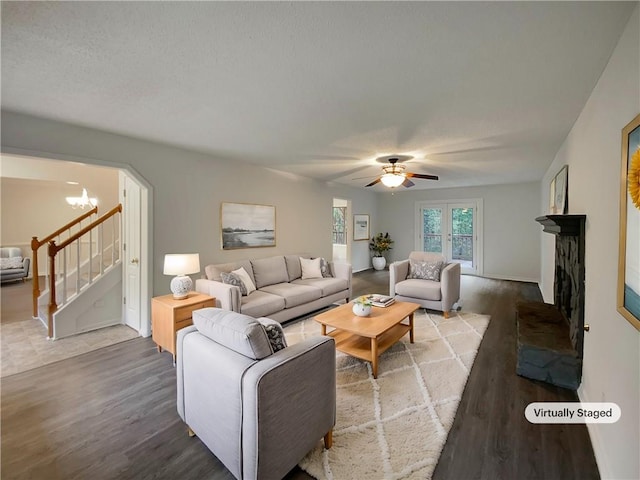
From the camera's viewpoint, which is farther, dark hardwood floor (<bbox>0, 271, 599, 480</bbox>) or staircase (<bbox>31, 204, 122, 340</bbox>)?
staircase (<bbox>31, 204, 122, 340</bbox>)

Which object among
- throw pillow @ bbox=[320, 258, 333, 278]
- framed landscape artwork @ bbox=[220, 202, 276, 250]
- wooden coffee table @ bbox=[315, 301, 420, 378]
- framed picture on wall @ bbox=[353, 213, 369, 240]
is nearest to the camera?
wooden coffee table @ bbox=[315, 301, 420, 378]

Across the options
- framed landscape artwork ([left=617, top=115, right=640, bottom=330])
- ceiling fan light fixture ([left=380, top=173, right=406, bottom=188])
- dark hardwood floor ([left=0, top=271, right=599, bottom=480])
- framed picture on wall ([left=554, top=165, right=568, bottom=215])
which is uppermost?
ceiling fan light fixture ([left=380, top=173, right=406, bottom=188])

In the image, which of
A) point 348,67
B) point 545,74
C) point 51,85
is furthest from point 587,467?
point 51,85

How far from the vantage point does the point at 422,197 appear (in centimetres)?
830

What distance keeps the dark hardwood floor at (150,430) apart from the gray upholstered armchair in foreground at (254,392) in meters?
0.25

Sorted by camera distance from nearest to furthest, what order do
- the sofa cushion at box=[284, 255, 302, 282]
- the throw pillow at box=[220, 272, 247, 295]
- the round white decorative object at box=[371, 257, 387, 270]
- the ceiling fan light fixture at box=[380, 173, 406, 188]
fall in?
the throw pillow at box=[220, 272, 247, 295] → the ceiling fan light fixture at box=[380, 173, 406, 188] → the sofa cushion at box=[284, 255, 302, 282] → the round white decorative object at box=[371, 257, 387, 270]

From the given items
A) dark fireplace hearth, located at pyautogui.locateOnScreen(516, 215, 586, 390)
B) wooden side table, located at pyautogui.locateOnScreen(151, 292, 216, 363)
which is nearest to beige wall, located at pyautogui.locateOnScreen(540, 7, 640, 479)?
dark fireplace hearth, located at pyautogui.locateOnScreen(516, 215, 586, 390)

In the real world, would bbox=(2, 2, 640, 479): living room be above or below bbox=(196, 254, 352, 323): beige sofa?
above

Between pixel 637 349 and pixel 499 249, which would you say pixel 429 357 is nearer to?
pixel 637 349

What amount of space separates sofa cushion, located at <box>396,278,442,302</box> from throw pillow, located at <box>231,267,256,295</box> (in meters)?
2.27

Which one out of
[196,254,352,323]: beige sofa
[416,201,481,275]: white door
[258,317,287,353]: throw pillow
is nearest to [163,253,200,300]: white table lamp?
[196,254,352,323]: beige sofa

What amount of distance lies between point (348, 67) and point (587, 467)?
276 cm

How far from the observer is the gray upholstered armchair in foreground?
138 cm

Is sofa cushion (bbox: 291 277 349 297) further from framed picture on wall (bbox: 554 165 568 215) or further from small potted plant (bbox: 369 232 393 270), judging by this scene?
small potted plant (bbox: 369 232 393 270)
